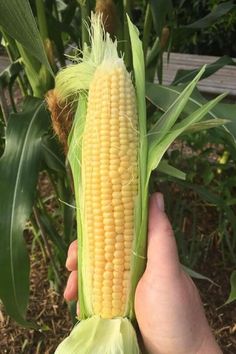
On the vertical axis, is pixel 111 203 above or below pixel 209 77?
below

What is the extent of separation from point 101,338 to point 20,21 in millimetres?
479

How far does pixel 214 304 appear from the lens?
155 cm

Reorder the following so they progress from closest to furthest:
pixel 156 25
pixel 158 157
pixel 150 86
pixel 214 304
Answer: pixel 158 157 → pixel 150 86 → pixel 156 25 → pixel 214 304

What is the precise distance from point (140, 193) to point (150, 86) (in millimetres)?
286

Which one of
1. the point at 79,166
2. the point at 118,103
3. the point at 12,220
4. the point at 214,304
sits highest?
the point at 118,103

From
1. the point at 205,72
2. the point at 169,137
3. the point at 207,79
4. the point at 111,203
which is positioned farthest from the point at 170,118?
the point at 207,79

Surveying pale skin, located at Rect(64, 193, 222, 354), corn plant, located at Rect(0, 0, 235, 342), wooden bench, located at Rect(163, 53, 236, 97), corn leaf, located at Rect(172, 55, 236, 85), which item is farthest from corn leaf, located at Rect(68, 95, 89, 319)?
wooden bench, located at Rect(163, 53, 236, 97)

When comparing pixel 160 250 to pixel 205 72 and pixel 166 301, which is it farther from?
pixel 205 72

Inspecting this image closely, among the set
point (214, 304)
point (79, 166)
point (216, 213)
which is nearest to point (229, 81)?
point (216, 213)

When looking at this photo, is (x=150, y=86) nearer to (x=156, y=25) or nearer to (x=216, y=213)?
(x=156, y=25)

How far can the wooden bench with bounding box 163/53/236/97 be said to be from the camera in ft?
5.91

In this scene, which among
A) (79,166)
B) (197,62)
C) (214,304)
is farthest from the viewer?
(197,62)

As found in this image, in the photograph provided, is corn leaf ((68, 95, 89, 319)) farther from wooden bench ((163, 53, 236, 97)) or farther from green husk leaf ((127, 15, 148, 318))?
wooden bench ((163, 53, 236, 97))

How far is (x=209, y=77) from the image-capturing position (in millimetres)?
1912
